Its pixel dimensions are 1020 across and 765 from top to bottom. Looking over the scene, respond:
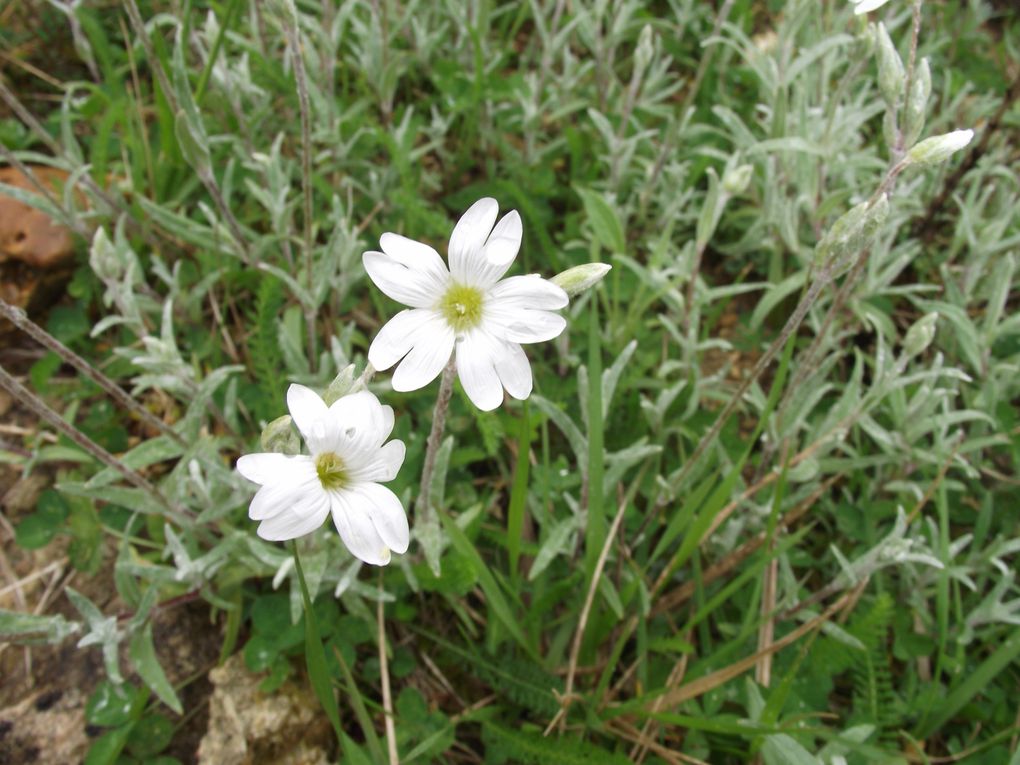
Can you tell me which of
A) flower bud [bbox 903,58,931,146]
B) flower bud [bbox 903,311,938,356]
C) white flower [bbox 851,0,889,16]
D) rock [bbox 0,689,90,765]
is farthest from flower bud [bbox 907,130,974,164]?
rock [bbox 0,689,90,765]

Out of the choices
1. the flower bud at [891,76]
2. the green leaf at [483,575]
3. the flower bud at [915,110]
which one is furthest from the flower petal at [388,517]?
the flower bud at [891,76]

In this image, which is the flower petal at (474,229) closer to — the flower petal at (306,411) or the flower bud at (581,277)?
the flower bud at (581,277)

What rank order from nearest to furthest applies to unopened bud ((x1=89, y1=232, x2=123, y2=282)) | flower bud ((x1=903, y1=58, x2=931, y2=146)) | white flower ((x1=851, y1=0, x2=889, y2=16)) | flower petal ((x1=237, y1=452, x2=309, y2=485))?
flower petal ((x1=237, y1=452, x2=309, y2=485))
white flower ((x1=851, y1=0, x2=889, y2=16))
flower bud ((x1=903, y1=58, x2=931, y2=146))
unopened bud ((x1=89, y1=232, x2=123, y2=282))

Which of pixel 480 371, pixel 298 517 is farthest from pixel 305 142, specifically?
pixel 298 517

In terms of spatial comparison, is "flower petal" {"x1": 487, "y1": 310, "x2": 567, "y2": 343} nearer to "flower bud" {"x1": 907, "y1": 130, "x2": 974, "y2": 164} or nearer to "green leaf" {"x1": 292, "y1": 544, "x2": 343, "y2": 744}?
"green leaf" {"x1": 292, "y1": 544, "x2": 343, "y2": 744}

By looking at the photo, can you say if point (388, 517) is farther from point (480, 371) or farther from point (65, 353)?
point (65, 353)

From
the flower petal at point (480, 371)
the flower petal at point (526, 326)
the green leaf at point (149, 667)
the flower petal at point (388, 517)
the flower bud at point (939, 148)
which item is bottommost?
the green leaf at point (149, 667)
